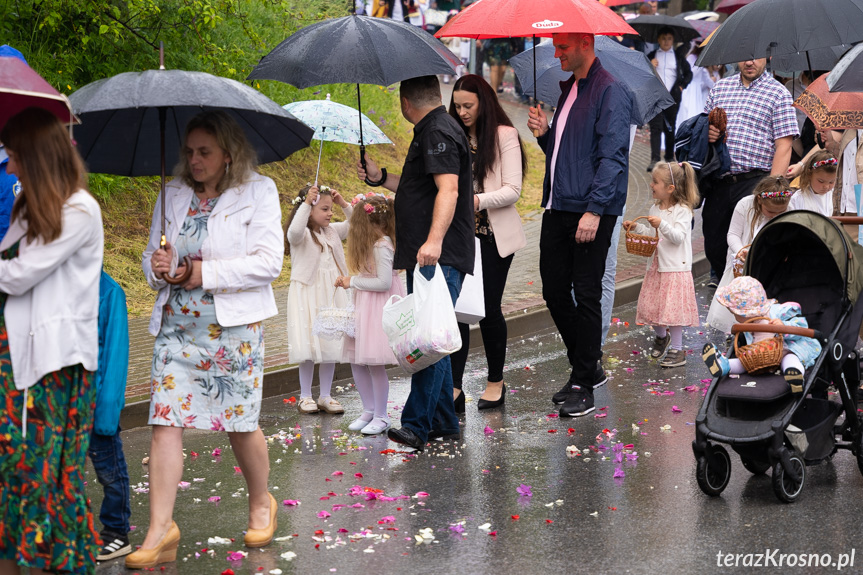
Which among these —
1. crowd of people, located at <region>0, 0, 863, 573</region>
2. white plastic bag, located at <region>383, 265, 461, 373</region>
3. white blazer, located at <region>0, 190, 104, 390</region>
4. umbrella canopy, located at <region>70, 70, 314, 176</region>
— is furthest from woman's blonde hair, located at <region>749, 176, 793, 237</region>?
white blazer, located at <region>0, 190, 104, 390</region>

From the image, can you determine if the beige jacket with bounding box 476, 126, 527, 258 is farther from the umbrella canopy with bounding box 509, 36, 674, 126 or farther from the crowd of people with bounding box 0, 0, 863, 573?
the umbrella canopy with bounding box 509, 36, 674, 126

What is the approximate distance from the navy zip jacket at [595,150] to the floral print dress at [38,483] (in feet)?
12.2

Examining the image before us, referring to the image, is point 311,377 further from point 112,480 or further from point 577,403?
point 112,480

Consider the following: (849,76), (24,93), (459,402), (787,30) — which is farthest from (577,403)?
(24,93)

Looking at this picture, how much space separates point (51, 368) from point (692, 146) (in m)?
6.58

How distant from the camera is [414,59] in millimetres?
6059

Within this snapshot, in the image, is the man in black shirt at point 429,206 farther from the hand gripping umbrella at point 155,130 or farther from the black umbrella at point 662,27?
the black umbrella at point 662,27

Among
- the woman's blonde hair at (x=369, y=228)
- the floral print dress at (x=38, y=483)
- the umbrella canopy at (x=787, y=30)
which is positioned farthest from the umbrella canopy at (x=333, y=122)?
the floral print dress at (x=38, y=483)

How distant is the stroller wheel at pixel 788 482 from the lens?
17.3ft

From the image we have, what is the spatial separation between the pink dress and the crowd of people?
1 cm

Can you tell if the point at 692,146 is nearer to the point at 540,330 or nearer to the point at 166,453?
the point at 540,330

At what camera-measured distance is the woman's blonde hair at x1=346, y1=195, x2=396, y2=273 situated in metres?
6.98

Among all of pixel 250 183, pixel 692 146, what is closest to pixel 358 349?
pixel 250 183

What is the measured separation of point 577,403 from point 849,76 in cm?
250
